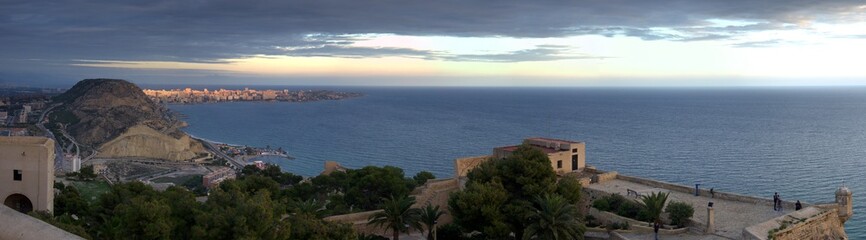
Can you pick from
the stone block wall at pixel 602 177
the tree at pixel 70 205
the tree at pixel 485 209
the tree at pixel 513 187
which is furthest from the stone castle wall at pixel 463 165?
the tree at pixel 70 205

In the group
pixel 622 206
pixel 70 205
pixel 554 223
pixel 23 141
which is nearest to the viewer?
pixel 554 223

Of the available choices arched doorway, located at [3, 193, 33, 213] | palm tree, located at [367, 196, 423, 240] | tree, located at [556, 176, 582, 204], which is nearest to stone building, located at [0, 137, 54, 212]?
arched doorway, located at [3, 193, 33, 213]

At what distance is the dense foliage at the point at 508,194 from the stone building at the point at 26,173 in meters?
11.1

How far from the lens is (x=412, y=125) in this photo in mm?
105062

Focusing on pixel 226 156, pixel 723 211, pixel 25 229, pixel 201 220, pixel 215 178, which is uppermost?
pixel 25 229

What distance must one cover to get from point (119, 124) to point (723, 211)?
274 feet

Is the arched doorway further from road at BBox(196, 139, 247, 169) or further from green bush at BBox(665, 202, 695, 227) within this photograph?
road at BBox(196, 139, 247, 169)

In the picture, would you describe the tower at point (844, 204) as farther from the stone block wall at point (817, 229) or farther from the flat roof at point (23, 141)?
the flat roof at point (23, 141)

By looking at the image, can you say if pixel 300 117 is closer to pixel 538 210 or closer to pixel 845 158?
pixel 845 158

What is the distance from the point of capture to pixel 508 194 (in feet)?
63.5

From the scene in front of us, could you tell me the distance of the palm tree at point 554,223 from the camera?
56.2 feet

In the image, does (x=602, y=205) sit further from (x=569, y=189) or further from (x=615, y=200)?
(x=569, y=189)

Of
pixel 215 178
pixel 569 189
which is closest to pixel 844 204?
pixel 569 189

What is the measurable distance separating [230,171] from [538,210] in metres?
46.5
